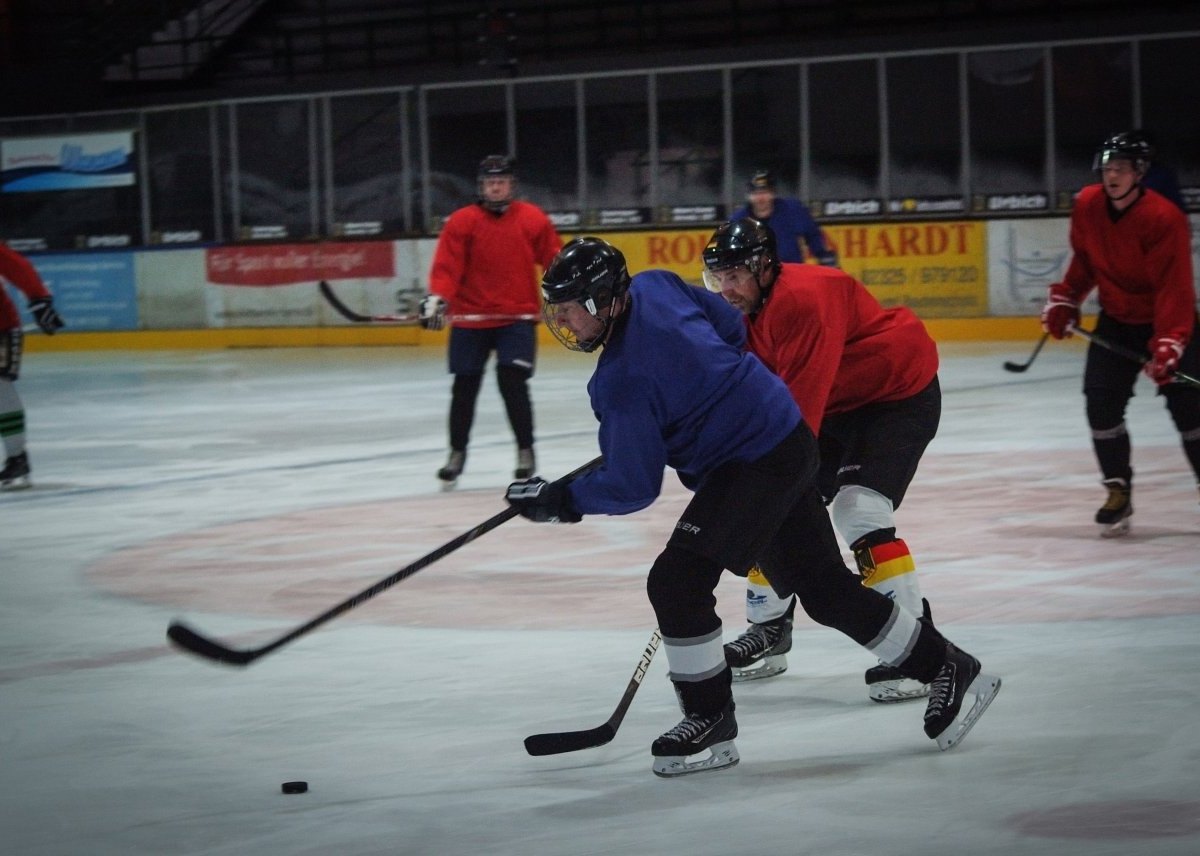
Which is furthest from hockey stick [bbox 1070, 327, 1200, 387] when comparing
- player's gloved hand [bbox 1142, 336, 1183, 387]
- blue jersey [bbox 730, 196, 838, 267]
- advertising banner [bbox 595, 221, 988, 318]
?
advertising banner [bbox 595, 221, 988, 318]

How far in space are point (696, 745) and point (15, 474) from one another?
5.65 metres

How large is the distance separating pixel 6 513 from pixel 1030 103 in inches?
463

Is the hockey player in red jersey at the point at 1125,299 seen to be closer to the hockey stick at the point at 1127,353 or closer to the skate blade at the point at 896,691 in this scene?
the hockey stick at the point at 1127,353

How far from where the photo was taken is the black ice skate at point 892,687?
4023mm

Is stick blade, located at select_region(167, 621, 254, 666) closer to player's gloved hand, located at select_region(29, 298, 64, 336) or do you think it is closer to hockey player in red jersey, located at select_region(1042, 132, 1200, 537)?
Answer: hockey player in red jersey, located at select_region(1042, 132, 1200, 537)

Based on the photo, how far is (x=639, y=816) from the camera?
3.25 metres

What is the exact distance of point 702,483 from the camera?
3.53 meters

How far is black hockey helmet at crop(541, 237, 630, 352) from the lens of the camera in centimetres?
331

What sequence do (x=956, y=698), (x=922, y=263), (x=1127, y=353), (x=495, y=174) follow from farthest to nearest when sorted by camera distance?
(x=922, y=263)
(x=495, y=174)
(x=1127, y=353)
(x=956, y=698)

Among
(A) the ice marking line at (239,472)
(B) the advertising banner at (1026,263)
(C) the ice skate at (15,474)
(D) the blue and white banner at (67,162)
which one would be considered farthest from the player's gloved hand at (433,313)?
(D) the blue and white banner at (67,162)

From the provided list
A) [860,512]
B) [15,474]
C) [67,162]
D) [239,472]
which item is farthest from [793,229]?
[67,162]

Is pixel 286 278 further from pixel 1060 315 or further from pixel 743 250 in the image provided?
pixel 743 250

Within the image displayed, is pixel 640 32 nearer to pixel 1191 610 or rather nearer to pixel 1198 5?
pixel 1198 5

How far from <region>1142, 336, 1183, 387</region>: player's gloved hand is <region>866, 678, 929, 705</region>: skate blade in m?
2.12
